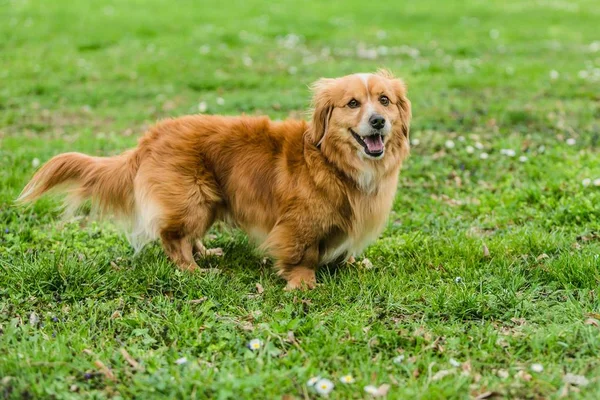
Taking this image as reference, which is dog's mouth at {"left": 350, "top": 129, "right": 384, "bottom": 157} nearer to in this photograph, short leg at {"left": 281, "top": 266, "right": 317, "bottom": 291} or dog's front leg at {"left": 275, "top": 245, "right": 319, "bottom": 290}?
dog's front leg at {"left": 275, "top": 245, "right": 319, "bottom": 290}

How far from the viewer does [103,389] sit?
297cm

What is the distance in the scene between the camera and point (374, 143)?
4.06 metres

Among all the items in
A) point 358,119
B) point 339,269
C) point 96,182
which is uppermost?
point 358,119

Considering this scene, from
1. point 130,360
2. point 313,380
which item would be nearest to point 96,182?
point 130,360

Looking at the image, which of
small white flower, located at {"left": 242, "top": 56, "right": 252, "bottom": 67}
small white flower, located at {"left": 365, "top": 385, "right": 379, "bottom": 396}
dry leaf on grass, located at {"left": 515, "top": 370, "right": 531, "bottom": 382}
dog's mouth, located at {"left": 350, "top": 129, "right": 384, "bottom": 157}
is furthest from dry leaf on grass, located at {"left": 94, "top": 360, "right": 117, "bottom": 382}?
small white flower, located at {"left": 242, "top": 56, "right": 252, "bottom": 67}

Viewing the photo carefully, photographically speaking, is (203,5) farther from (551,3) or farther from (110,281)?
(110,281)

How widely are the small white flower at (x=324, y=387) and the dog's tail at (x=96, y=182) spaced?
2074mm

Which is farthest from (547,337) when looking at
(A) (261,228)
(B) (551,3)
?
(B) (551,3)

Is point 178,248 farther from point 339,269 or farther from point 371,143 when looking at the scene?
point 371,143

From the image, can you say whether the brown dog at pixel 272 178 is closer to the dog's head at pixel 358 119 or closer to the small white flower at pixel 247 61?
the dog's head at pixel 358 119

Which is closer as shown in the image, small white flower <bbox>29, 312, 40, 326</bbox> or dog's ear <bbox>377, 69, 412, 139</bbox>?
small white flower <bbox>29, 312, 40, 326</bbox>

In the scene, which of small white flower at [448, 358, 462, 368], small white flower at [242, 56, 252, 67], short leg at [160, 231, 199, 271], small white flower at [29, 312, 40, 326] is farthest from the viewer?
small white flower at [242, 56, 252, 67]

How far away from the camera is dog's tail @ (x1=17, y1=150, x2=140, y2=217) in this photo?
4.36 m

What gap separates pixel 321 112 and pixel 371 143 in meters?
0.39
